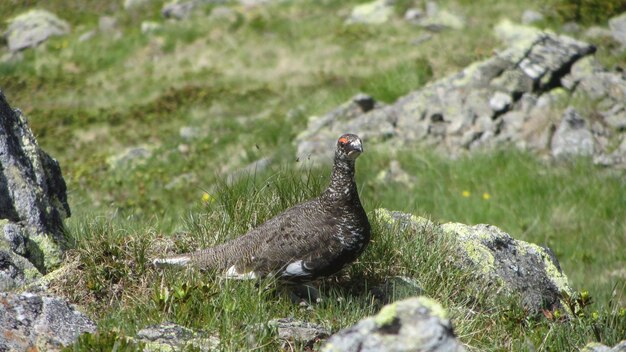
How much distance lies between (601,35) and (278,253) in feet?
44.9

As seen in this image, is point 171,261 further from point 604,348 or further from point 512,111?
point 512,111

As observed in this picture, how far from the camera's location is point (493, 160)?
13.0m

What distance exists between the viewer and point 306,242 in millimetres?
6035

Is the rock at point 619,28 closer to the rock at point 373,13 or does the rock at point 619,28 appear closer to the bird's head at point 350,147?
the rock at point 373,13

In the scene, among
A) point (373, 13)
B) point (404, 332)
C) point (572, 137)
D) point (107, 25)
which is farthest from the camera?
point (107, 25)

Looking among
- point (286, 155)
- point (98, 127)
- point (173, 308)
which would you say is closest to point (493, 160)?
point (286, 155)

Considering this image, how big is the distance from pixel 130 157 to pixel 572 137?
8.57 meters

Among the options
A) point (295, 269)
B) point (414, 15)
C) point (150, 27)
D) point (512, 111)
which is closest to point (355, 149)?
point (295, 269)

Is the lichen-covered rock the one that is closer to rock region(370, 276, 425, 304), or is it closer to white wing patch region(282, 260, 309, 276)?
rock region(370, 276, 425, 304)

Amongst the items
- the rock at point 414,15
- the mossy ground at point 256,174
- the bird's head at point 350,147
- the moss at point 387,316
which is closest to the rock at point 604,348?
the mossy ground at point 256,174

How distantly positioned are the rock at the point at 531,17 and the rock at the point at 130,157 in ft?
33.2

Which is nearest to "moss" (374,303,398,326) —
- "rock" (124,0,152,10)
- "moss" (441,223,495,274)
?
"moss" (441,223,495,274)

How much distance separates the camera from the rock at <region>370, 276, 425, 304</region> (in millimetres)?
6227

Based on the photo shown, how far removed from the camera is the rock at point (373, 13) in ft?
75.8
